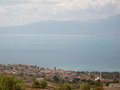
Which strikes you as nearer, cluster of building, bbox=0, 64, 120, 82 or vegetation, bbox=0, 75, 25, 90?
vegetation, bbox=0, 75, 25, 90

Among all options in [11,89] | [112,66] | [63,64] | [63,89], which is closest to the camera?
[11,89]

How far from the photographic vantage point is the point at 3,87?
21.3 metres

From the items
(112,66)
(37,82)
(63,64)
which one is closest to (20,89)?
(37,82)

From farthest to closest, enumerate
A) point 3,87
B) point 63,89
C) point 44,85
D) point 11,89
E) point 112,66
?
point 112,66 → point 44,85 → point 63,89 → point 11,89 → point 3,87

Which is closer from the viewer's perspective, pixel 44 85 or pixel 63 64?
pixel 44 85

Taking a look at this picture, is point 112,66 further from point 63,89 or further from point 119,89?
point 119,89

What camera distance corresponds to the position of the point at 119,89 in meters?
22.4

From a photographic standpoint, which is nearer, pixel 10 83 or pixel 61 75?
pixel 10 83

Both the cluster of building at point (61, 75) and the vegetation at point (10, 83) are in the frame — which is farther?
the cluster of building at point (61, 75)

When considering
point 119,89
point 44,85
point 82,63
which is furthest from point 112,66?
point 119,89

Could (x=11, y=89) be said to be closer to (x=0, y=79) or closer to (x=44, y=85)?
(x=0, y=79)

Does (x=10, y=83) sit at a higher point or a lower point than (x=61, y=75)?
higher

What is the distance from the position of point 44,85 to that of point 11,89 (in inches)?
568

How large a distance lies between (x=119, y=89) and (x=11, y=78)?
24.8 feet
